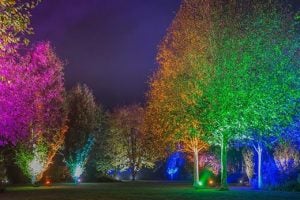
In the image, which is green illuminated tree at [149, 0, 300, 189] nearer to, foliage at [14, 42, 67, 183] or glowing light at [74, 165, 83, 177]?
foliage at [14, 42, 67, 183]

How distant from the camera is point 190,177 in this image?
100 m

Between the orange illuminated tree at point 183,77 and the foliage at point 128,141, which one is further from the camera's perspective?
the foliage at point 128,141

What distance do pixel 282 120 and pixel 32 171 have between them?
34.4 m

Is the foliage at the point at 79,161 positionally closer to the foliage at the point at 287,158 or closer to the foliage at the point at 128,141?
the foliage at the point at 128,141

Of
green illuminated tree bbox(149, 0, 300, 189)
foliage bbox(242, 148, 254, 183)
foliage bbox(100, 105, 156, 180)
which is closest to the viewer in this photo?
green illuminated tree bbox(149, 0, 300, 189)

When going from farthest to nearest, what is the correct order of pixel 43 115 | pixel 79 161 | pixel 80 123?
pixel 80 123 < pixel 79 161 < pixel 43 115

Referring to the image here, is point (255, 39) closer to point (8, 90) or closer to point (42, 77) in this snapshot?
point (8, 90)

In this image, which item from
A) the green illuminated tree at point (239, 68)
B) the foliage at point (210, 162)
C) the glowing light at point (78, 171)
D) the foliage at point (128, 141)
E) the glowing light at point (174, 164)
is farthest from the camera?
the glowing light at point (174, 164)

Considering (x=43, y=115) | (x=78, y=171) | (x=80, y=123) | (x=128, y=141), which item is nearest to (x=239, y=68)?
(x=43, y=115)

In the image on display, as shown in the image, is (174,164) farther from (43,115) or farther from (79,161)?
(43,115)

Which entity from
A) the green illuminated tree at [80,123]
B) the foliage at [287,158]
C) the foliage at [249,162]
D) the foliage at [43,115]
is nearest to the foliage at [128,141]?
the green illuminated tree at [80,123]

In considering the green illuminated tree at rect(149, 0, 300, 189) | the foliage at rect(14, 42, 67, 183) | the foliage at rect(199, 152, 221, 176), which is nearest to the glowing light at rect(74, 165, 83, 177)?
the foliage at rect(14, 42, 67, 183)

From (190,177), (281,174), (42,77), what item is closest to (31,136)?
(42,77)

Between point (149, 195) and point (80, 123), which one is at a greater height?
point (80, 123)
